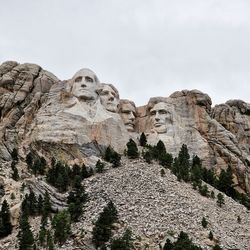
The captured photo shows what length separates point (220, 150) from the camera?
78562mm

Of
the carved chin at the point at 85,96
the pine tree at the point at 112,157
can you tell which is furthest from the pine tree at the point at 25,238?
the carved chin at the point at 85,96

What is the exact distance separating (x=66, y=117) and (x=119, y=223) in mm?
13613

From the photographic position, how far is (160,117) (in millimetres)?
79438

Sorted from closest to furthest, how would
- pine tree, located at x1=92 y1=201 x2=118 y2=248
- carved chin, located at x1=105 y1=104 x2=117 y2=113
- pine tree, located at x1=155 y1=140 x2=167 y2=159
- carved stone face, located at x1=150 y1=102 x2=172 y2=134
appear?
pine tree, located at x1=92 y1=201 x2=118 y2=248 < pine tree, located at x1=155 y1=140 x2=167 y2=159 < carved chin, located at x1=105 y1=104 x2=117 y2=113 < carved stone face, located at x1=150 y1=102 x2=172 y2=134

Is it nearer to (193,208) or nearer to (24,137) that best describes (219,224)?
(193,208)

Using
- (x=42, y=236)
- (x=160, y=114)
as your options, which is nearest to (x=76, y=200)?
(x=42, y=236)

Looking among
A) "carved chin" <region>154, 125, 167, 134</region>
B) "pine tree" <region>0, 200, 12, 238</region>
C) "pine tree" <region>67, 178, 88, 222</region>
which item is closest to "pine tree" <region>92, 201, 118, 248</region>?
"pine tree" <region>67, 178, 88, 222</region>

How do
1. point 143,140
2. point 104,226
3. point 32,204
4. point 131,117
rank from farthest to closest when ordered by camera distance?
point 131,117 → point 143,140 → point 32,204 → point 104,226

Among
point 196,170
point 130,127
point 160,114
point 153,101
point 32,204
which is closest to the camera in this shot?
point 32,204

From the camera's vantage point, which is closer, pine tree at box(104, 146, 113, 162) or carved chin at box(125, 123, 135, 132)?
pine tree at box(104, 146, 113, 162)

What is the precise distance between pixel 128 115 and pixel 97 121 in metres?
5.48

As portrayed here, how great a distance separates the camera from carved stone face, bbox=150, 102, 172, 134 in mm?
78931

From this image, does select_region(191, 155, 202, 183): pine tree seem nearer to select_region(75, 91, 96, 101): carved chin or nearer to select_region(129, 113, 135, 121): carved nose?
select_region(129, 113, 135, 121): carved nose

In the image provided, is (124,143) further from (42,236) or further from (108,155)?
(42,236)
